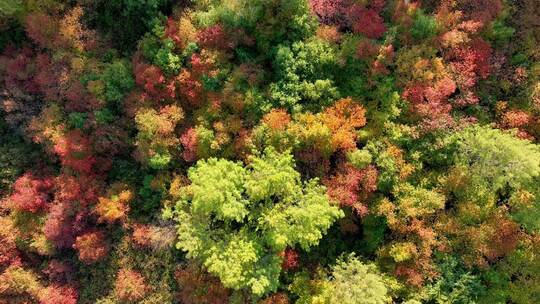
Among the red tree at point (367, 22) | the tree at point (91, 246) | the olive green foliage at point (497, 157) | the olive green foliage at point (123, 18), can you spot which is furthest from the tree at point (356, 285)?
the olive green foliage at point (123, 18)

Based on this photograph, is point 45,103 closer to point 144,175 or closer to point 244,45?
point 144,175

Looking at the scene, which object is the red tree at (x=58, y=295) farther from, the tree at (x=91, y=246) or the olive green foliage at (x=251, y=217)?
the olive green foliage at (x=251, y=217)

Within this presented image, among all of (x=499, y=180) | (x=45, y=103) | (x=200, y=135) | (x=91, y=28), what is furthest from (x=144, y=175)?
(x=499, y=180)

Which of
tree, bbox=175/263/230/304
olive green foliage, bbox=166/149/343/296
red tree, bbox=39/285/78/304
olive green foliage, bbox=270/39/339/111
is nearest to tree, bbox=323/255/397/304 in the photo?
olive green foliage, bbox=166/149/343/296

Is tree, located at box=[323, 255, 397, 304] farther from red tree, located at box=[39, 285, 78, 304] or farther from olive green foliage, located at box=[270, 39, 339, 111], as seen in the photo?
red tree, located at box=[39, 285, 78, 304]

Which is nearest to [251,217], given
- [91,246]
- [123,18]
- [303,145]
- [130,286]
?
[303,145]

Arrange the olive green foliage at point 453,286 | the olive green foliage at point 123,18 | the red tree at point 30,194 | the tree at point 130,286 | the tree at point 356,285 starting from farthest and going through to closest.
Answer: the red tree at point 30,194 → the tree at point 130,286 → the olive green foliage at point 123,18 → the olive green foliage at point 453,286 → the tree at point 356,285

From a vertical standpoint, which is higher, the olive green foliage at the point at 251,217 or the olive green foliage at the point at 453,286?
the olive green foliage at the point at 251,217
